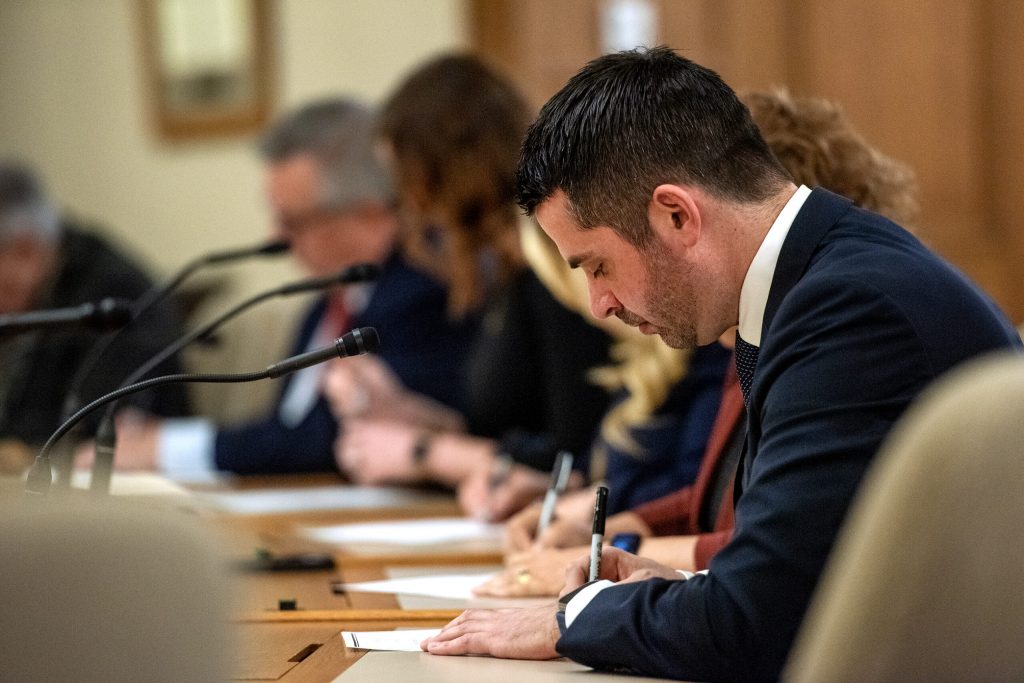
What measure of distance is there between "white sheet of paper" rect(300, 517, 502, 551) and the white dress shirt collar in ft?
2.89

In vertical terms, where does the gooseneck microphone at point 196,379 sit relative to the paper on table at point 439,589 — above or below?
above

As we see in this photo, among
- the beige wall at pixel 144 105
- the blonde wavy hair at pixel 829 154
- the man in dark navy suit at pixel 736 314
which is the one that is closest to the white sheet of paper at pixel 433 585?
the man in dark navy suit at pixel 736 314

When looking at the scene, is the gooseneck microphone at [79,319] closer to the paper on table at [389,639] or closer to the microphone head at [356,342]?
the microphone head at [356,342]

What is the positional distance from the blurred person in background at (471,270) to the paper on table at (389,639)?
112 centimetres

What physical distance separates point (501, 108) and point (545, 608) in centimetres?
169

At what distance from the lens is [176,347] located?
2.04m

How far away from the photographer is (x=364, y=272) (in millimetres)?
2123

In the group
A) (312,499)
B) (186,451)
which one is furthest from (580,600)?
(186,451)

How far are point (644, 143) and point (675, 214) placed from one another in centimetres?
8

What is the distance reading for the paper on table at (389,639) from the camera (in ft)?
4.64

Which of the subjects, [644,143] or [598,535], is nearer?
[644,143]

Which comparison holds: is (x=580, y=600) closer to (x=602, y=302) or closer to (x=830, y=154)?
(x=602, y=302)

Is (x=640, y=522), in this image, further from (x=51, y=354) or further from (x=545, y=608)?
(x=51, y=354)

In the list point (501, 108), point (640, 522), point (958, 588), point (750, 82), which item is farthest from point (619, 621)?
point (750, 82)
